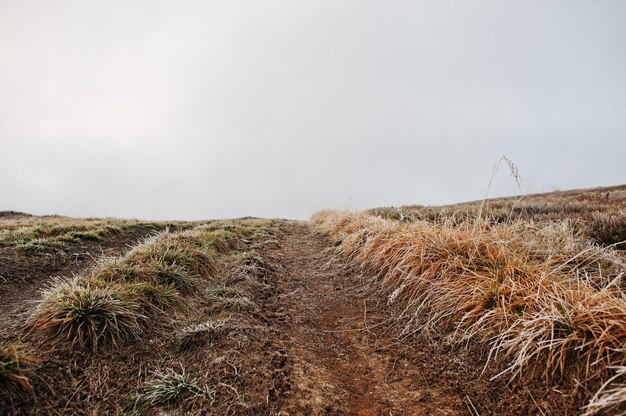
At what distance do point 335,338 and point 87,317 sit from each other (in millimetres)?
2574

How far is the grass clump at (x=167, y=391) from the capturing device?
2.46 metres

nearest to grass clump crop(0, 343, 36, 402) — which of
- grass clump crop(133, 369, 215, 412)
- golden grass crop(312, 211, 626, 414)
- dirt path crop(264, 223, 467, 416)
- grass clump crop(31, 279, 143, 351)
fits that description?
grass clump crop(31, 279, 143, 351)

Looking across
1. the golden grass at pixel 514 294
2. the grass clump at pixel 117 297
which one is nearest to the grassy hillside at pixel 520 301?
the golden grass at pixel 514 294

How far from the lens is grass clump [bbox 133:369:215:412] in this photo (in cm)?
246

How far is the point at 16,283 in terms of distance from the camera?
525 cm

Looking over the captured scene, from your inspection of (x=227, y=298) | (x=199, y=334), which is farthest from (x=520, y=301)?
(x=227, y=298)

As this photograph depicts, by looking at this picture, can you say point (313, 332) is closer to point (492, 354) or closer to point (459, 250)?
point (492, 354)

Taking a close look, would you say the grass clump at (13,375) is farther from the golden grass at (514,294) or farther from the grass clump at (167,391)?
the golden grass at (514,294)

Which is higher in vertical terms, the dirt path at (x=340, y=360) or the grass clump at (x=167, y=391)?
the grass clump at (x=167, y=391)

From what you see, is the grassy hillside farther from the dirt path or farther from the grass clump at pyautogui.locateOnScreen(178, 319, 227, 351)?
the grass clump at pyautogui.locateOnScreen(178, 319, 227, 351)

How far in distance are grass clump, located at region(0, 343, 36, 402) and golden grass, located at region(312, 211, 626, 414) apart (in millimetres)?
3325

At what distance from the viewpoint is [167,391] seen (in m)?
2.54

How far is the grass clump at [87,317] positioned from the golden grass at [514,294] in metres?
3.09

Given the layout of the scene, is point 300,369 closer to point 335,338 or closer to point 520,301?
point 335,338
